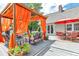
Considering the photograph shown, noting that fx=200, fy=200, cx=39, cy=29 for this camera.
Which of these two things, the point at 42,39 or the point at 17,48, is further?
the point at 42,39

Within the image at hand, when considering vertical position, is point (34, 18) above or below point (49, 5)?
below

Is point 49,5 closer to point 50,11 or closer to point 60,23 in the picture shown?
point 50,11

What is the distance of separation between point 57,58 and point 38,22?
47.5 inches

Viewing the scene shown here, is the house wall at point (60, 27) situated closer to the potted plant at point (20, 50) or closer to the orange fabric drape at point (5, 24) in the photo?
the potted plant at point (20, 50)

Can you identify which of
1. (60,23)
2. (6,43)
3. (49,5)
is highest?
(49,5)

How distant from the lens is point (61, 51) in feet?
18.4

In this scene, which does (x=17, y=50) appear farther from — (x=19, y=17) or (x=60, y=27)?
(x=60, y=27)

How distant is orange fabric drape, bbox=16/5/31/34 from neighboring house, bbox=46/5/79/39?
2.17 ft

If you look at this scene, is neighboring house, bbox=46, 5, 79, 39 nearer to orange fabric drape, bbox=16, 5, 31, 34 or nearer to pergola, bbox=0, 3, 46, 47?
pergola, bbox=0, 3, 46, 47

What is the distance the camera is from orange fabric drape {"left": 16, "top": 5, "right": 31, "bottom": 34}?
5.45 meters

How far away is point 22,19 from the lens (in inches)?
219

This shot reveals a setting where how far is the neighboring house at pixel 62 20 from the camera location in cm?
582

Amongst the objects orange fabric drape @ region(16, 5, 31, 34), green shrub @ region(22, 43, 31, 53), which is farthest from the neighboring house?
green shrub @ region(22, 43, 31, 53)

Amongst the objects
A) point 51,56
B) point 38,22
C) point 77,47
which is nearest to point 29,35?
point 38,22
